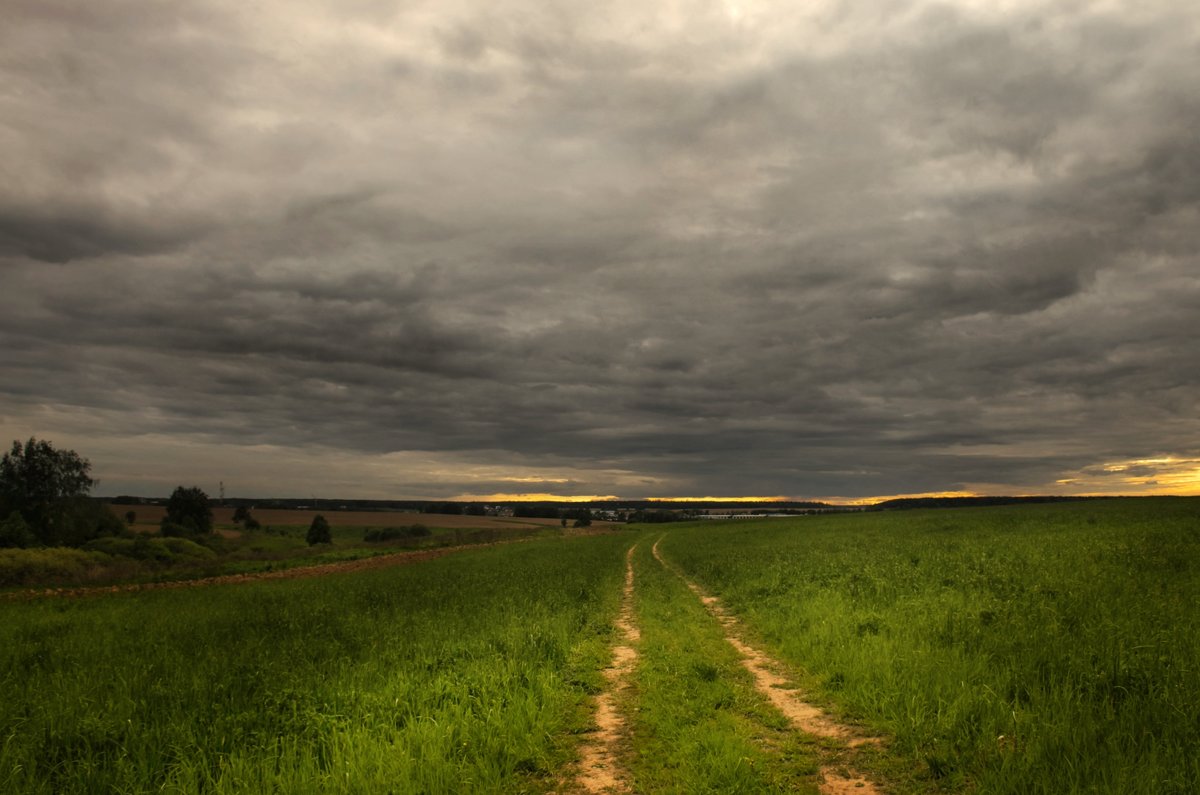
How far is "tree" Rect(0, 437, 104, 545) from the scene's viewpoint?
82938 millimetres

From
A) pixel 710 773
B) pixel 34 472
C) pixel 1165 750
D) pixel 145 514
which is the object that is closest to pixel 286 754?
pixel 710 773

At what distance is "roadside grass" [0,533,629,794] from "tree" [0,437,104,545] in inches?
3364

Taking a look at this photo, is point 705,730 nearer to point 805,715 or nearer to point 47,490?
point 805,715

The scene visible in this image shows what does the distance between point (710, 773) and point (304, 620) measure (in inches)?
560

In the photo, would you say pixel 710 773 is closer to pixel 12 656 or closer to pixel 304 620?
pixel 304 620

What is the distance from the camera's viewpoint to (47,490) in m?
88.4

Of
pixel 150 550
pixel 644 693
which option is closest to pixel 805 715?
pixel 644 693

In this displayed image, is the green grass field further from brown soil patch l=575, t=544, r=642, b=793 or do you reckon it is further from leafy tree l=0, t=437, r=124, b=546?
leafy tree l=0, t=437, r=124, b=546

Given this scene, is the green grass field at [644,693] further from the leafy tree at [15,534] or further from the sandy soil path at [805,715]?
the leafy tree at [15,534]

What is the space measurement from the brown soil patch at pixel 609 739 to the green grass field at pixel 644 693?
0.70ft

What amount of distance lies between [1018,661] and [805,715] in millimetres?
3729

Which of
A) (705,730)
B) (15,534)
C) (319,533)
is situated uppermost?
(705,730)

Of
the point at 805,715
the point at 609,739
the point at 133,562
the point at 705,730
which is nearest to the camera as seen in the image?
the point at 705,730

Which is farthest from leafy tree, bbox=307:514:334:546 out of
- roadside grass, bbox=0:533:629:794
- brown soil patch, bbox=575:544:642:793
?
brown soil patch, bbox=575:544:642:793
